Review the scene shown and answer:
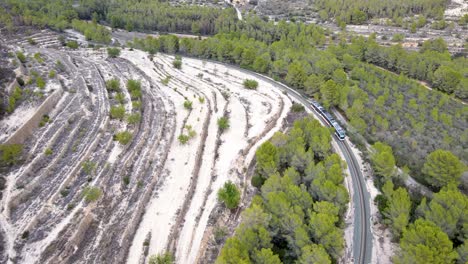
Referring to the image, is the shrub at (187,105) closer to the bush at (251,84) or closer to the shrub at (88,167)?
the bush at (251,84)

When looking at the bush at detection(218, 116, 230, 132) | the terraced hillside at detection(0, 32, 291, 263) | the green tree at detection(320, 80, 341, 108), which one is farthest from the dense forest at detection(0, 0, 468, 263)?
the bush at detection(218, 116, 230, 132)

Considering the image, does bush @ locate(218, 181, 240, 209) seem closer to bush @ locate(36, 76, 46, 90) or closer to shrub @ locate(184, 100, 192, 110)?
shrub @ locate(184, 100, 192, 110)

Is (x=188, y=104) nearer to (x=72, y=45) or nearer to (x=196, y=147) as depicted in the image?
(x=196, y=147)

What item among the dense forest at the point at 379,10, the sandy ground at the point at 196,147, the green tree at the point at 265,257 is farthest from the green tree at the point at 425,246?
the dense forest at the point at 379,10

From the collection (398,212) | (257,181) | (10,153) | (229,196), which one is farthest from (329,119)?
(10,153)

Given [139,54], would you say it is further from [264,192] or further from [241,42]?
[264,192]

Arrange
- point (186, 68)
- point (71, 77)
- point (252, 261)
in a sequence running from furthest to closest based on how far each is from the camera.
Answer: point (186, 68)
point (71, 77)
point (252, 261)

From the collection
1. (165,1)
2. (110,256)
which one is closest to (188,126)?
(110,256)
